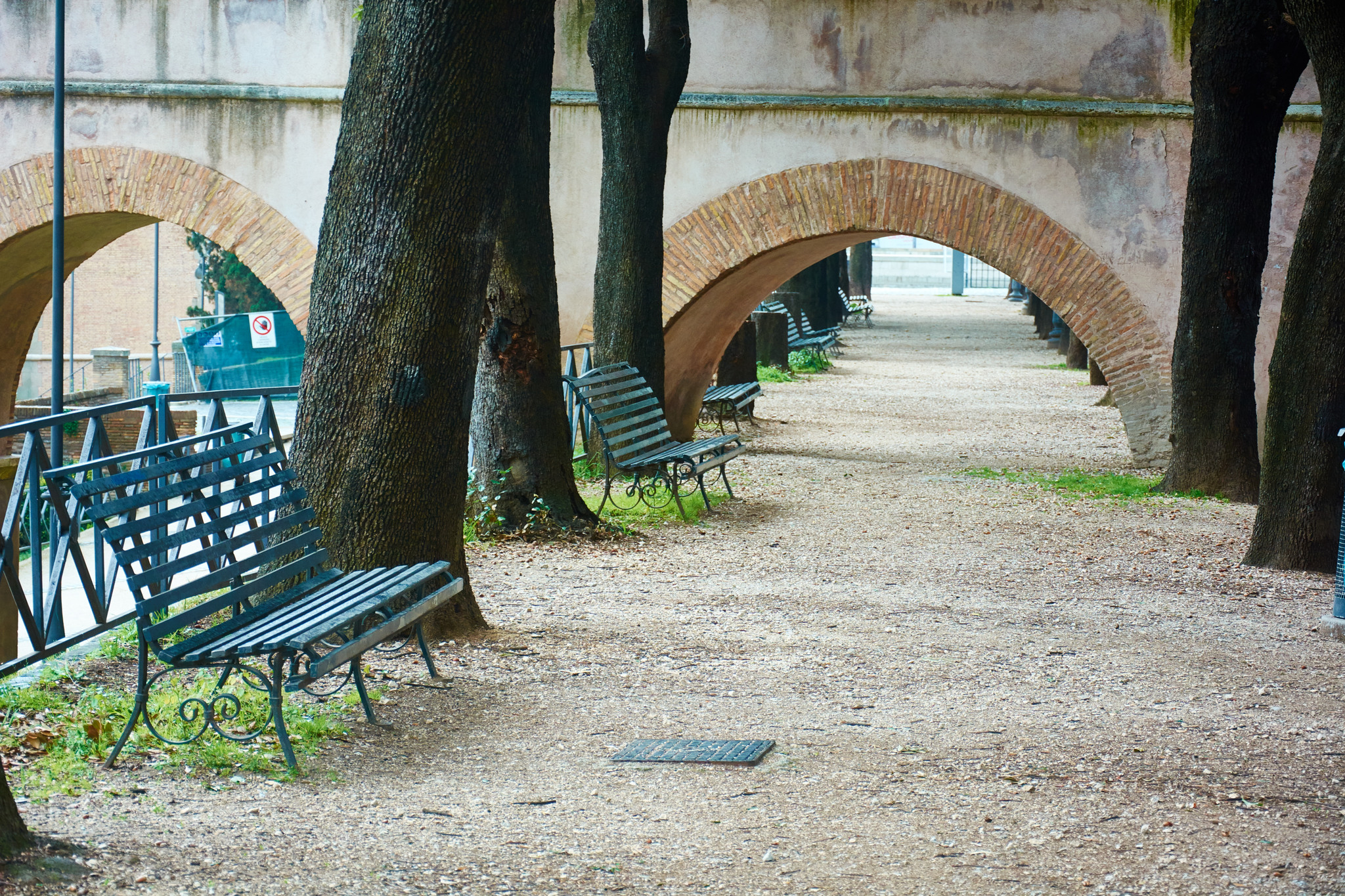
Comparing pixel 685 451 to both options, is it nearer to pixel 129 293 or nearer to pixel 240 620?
pixel 240 620

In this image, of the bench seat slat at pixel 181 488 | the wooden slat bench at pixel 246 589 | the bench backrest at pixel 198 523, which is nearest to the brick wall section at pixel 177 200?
the bench backrest at pixel 198 523

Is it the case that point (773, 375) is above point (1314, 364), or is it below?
below

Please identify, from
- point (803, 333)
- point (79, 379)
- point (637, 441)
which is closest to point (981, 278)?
point (803, 333)

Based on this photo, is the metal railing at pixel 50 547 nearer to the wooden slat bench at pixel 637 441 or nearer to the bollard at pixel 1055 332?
the wooden slat bench at pixel 637 441

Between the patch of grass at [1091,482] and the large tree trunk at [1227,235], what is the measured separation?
0.20 metres

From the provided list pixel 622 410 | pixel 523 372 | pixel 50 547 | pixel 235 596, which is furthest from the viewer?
pixel 622 410

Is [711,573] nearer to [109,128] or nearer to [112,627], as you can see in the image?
[112,627]

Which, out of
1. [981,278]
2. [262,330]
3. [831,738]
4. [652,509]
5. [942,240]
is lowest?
[831,738]

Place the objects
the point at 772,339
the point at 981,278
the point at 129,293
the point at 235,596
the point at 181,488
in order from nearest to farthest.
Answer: the point at 235,596 < the point at 181,488 < the point at 772,339 < the point at 129,293 < the point at 981,278

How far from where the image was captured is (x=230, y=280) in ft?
120

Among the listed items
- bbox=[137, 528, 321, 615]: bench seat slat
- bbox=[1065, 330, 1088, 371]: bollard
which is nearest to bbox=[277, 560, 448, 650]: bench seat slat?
bbox=[137, 528, 321, 615]: bench seat slat

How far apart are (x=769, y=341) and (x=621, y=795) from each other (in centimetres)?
1871

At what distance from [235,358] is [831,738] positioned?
26707 millimetres

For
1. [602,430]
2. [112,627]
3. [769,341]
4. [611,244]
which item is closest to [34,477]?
[112,627]
